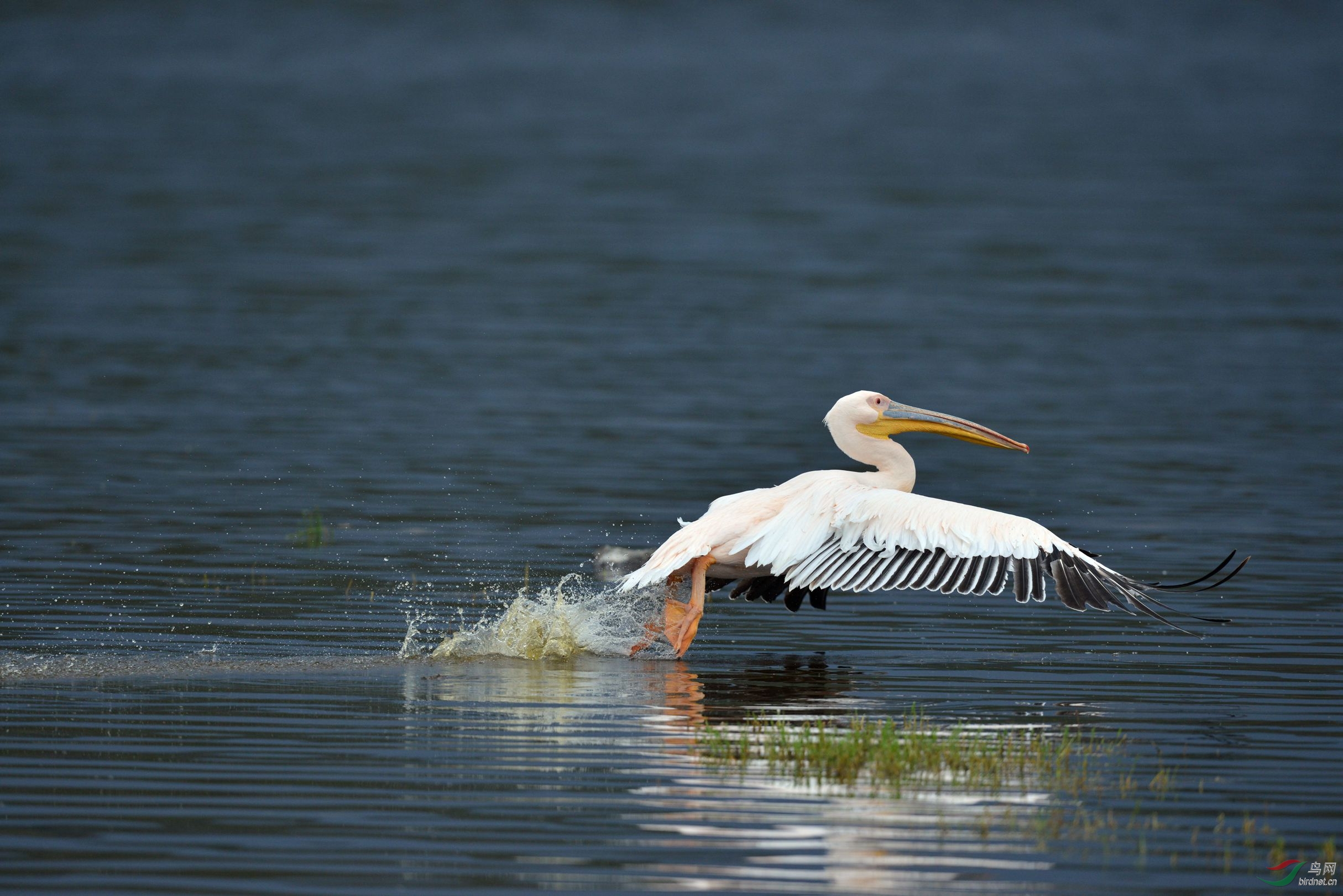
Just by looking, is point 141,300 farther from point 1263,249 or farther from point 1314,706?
point 1314,706

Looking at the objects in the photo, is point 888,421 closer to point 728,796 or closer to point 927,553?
point 927,553

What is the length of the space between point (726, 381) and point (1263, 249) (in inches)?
684

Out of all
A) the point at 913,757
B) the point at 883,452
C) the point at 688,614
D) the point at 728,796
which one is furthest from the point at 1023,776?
the point at 883,452

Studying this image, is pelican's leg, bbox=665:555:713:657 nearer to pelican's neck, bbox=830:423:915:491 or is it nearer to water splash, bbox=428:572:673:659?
water splash, bbox=428:572:673:659

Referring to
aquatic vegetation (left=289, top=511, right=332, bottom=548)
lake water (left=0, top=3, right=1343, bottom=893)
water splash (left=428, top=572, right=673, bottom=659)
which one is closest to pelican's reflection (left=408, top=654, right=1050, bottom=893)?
lake water (left=0, top=3, right=1343, bottom=893)

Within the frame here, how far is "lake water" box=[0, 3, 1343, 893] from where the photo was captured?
7453mm

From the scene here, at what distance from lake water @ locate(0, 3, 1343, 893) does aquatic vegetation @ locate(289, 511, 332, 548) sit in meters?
0.06

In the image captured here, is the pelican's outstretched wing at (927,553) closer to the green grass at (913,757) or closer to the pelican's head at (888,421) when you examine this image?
the pelican's head at (888,421)

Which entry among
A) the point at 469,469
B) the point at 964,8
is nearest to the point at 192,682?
the point at 469,469

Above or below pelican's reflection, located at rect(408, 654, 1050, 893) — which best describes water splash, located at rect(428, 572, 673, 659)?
above

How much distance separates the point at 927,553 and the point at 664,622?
151cm

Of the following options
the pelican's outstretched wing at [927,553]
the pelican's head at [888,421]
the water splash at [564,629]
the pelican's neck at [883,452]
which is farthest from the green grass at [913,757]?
the pelican's head at [888,421]

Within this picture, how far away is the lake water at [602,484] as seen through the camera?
7.45 meters

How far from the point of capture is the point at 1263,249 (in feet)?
123
